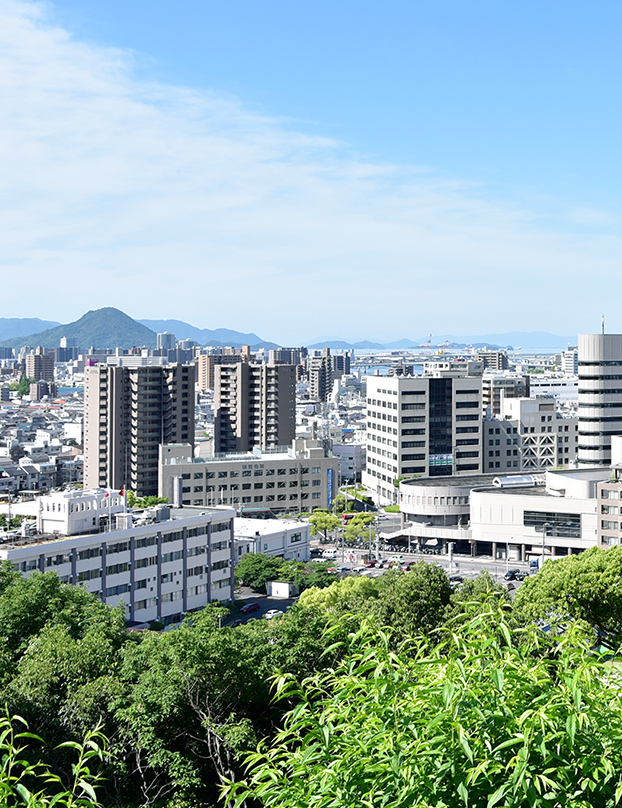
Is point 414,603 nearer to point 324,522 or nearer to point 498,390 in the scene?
point 324,522

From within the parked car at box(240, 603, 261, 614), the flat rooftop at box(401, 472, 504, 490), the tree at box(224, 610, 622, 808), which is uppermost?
the tree at box(224, 610, 622, 808)


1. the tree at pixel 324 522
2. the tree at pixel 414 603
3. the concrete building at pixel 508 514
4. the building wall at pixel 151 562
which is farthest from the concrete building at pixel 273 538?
the tree at pixel 414 603

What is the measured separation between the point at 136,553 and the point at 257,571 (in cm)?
704

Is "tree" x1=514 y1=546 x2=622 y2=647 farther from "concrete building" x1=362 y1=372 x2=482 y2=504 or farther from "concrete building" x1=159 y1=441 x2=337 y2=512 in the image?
"concrete building" x1=362 y1=372 x2=482 y2=504

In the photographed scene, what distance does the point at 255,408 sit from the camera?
56.4m

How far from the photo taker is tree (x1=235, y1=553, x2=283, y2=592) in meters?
28.3

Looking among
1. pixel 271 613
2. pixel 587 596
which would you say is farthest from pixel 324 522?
pixel 587 596

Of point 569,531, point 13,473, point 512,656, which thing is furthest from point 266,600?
point 13,473

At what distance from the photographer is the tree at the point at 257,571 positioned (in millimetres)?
28281

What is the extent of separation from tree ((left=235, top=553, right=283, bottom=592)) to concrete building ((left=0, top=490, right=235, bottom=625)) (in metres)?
3.04

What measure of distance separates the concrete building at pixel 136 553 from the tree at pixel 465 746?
608 inches

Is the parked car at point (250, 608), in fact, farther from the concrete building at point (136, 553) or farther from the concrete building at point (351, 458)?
the concrete building at point (351, 458)

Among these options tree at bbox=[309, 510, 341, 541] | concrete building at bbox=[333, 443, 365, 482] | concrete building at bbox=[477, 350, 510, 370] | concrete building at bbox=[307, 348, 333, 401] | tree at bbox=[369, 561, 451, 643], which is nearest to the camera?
tree at bbox=[369, 561, 451, 643]

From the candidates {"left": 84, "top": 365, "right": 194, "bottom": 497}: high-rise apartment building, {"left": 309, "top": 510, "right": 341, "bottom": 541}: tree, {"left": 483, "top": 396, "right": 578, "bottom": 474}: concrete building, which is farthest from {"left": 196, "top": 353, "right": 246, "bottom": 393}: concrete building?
{"left": 309, "top": 510, "right": 341, "bottom": 541}: tree
